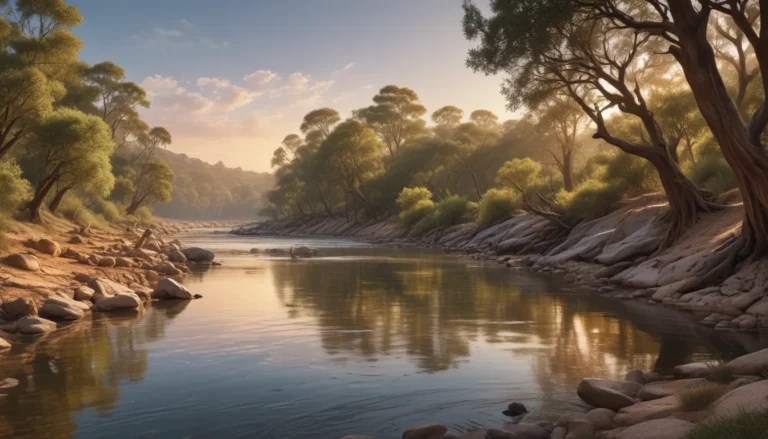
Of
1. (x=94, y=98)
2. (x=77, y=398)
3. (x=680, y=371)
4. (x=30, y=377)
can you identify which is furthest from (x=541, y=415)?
(x=94, y=98)

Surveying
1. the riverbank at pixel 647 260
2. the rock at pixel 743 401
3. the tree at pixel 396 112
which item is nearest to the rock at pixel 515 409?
the rock at pixel 743 401

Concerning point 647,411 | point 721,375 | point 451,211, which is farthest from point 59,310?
point 451,211

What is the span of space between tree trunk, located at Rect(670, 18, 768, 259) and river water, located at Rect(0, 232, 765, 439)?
3.35 meters

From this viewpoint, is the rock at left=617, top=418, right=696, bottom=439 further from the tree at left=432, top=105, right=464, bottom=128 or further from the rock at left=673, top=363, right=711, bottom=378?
the tree at left=432, top=105, right=464, bottom=128

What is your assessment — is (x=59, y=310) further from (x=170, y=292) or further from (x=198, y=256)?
(x=198, y=256)

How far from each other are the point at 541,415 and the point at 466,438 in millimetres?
1499

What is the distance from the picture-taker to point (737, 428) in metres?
4.93

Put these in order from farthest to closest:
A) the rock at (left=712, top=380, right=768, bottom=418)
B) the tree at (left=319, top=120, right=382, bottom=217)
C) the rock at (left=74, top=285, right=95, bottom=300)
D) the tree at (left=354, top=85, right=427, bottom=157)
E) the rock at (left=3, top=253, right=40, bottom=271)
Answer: the tree at (left=354, top=85, right=427, bottom=157) < the tree at (left=319, top=120, right=382, bottom=217) < the rock at (left=3, top=253, right=40, bottom=271) < the rock at (left=74, top=285, right=95, bottom=300) < the rock at (left=712, top=380, right=768, bottom=418)

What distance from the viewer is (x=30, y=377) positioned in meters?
9.17

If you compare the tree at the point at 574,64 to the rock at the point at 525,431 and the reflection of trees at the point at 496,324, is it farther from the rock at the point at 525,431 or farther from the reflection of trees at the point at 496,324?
the rock at the point at 525,431

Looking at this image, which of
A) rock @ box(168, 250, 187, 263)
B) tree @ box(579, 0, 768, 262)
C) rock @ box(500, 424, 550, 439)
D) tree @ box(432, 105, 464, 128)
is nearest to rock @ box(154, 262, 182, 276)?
rock @ box(168, 250, 187, 263)

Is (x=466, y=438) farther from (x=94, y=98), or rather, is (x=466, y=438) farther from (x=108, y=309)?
(x=94, y=98)

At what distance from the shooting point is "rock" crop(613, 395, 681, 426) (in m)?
6.48

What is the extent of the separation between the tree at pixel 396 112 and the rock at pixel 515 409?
70533 millimetres
